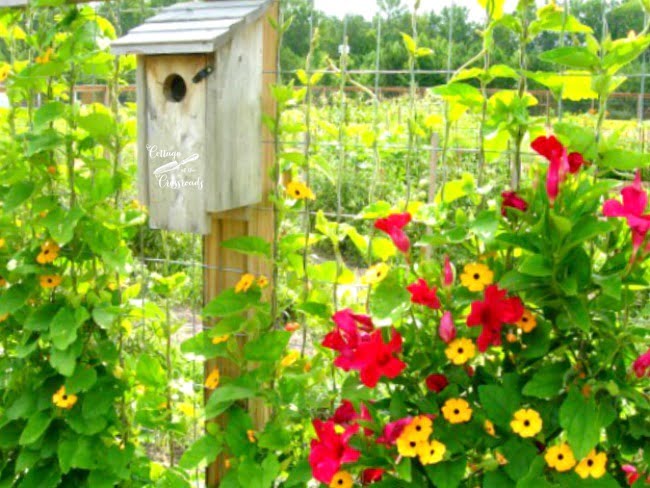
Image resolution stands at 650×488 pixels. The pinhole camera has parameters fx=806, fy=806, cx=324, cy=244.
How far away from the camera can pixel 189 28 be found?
1841 millimetres

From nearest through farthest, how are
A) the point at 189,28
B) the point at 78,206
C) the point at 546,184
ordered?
the point at 546,184, the point at 189,28, the point at 78,206

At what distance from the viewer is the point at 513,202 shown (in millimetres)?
1507

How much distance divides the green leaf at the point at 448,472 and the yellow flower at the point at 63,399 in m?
1.00

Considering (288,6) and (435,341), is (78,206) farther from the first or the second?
(435,341)

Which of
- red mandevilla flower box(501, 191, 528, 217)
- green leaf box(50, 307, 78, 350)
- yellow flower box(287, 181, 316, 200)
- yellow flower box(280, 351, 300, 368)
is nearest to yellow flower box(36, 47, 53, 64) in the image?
green leaf box(50, 307, 78, 350)

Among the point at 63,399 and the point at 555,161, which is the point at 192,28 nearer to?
the point at 555,161

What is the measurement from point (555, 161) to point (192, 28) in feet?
2.92

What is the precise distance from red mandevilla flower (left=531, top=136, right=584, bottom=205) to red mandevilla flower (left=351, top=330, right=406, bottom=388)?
0.42 m

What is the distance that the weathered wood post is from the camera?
5.95 ft

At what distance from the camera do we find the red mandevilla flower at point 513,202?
1.50m

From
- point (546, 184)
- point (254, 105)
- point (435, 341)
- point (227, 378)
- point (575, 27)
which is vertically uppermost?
point (575, 27)

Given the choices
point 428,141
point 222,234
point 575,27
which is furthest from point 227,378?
point 575,27

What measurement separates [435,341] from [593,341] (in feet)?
1.00

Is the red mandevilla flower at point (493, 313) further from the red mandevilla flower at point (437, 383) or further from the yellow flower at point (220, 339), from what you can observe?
the yellow flower at point (220, 339)
